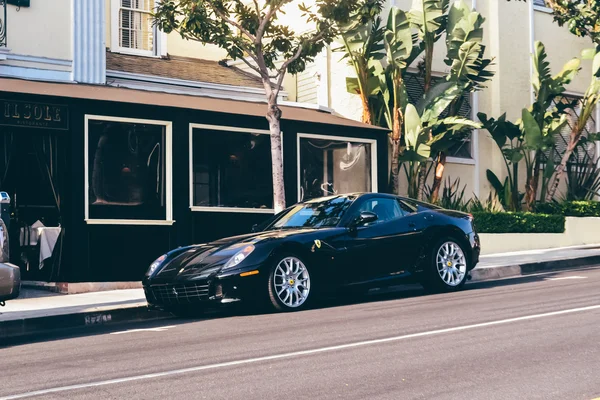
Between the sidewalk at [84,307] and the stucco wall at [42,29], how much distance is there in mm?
4527

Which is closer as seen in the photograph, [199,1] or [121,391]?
[121,391]

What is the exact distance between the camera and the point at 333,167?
17875 mm

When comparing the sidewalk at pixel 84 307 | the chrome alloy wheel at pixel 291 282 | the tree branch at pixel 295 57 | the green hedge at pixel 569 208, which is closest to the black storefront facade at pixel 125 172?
the sidewalk at pixel 84 307

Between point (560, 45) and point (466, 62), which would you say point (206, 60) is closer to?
point (466, 62)

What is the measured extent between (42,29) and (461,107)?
9.95 meters

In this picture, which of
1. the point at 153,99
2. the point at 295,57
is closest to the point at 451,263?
the point at 295,57

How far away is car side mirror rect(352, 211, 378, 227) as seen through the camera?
11844mm

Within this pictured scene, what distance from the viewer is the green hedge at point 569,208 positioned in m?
22.3

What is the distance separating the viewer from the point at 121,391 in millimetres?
6582

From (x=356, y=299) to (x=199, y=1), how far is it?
5229mm

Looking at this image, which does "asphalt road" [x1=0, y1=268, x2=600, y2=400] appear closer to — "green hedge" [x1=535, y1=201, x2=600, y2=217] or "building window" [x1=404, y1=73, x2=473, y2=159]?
"building window" [x1=404, y1=73, x2=473, y2=159]

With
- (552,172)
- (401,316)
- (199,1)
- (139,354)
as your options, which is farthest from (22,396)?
(552,172)

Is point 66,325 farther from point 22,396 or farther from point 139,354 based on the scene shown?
point 22,396

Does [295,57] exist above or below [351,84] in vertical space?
below
